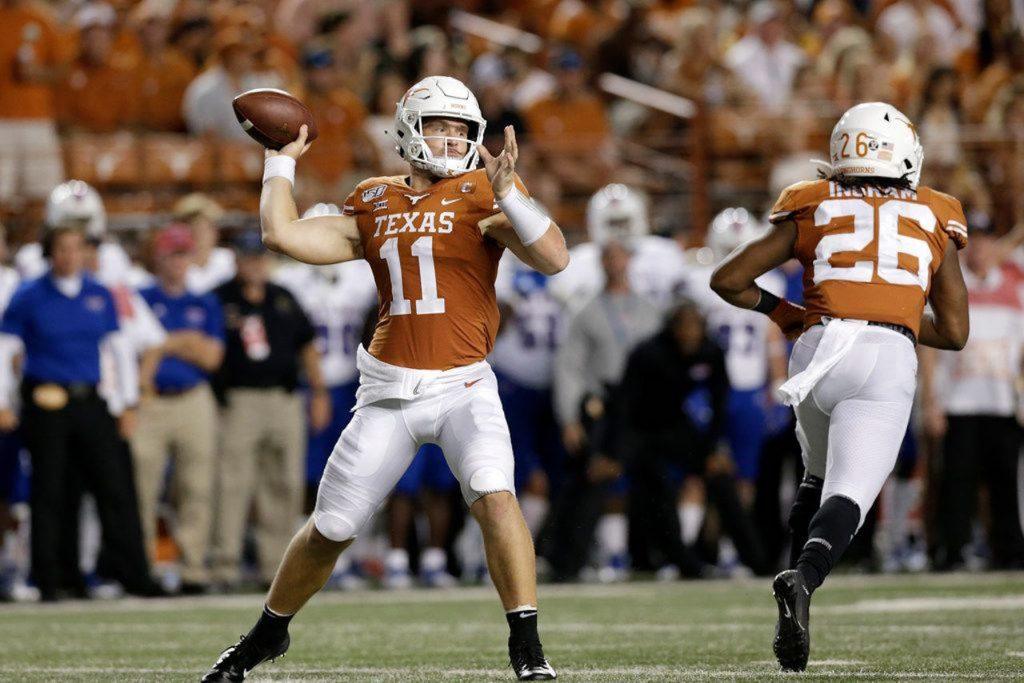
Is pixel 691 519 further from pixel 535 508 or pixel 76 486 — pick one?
pixel 76 486

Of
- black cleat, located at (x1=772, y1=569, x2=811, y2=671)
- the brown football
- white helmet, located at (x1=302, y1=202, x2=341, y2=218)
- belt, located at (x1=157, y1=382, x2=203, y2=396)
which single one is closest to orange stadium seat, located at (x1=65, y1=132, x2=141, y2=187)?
white helmet, located at (x1=302, y1=202, x2=341, y2=218)

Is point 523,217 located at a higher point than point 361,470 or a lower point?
higher

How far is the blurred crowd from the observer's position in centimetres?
1042

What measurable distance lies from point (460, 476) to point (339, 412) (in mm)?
5836

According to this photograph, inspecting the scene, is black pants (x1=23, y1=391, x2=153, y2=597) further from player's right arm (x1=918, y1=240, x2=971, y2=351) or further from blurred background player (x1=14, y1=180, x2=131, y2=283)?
player's right arm (x1=918, y1=240, x2=971, y2=351)

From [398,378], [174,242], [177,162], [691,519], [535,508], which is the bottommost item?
[691,519]

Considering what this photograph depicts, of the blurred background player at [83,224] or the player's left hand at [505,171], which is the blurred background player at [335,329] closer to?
the blurred background player at [83,224]

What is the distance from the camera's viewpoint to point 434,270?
5.72 meters

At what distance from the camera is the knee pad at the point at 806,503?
623 cm

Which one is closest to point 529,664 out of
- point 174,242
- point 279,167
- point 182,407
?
point 279,167

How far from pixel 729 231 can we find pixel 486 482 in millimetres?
6417

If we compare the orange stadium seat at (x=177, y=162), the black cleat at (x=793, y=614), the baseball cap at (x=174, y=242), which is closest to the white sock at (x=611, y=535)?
the baseball cap at (x=174, y=242)

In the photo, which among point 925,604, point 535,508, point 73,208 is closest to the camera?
point 925,604

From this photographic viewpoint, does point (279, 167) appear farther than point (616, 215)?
No
